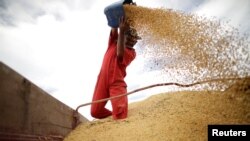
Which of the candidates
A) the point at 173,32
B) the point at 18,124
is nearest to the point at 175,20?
the point at 173,32

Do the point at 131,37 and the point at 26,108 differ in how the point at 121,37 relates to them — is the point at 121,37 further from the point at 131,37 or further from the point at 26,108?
the point at 26,108

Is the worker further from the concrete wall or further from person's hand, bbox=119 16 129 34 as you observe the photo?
the concrete wall

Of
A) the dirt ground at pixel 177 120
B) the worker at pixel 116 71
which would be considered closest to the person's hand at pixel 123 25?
the worker at pixel 116 71

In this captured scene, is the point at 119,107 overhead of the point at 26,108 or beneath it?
overhead

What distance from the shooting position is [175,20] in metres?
3.01

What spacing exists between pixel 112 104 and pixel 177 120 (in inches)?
30.7

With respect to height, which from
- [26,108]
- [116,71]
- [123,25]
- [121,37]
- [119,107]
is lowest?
[26,108]

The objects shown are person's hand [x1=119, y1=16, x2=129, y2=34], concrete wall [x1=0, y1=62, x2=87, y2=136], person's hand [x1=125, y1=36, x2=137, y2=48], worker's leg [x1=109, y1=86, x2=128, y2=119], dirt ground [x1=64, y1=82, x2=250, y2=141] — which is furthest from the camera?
person's hand [x1=125, y1=36, x2=137, y2=48]

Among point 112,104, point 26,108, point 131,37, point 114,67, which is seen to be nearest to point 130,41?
point 131,37

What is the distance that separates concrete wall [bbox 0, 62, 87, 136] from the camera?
2.12m

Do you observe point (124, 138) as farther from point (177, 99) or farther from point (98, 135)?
point (177, 99)

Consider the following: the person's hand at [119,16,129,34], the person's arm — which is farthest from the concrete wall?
the person's hand at [119,16,129,34]

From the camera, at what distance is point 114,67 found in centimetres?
340

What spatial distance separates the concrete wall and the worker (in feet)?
1.82
